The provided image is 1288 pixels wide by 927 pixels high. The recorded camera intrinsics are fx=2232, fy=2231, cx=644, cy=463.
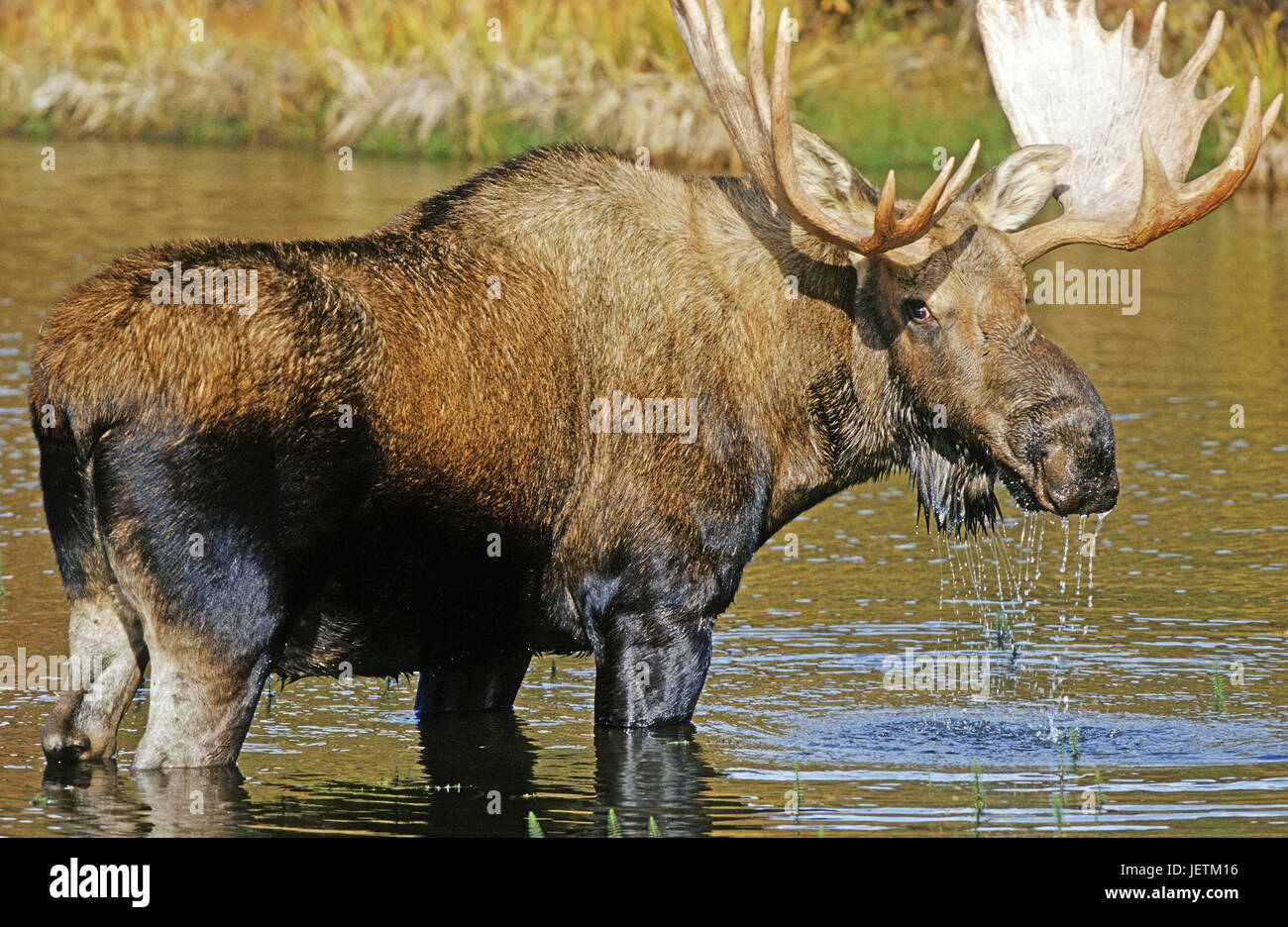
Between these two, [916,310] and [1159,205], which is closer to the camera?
[916,310]

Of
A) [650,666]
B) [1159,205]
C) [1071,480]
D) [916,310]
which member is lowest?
[650,666]

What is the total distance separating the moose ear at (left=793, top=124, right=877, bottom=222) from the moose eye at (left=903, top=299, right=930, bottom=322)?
374 mm

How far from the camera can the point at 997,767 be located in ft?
25.6

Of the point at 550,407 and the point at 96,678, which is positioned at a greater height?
the point at 550,407

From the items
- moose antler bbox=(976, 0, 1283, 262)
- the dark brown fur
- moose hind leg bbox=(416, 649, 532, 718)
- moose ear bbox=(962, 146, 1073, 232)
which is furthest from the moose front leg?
moose antler bbox=(976, 0, 1283, 262)

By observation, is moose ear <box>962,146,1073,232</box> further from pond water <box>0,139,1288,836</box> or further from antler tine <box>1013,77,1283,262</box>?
pond water <box>0,139,1288,836</box>

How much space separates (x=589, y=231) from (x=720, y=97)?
0.71m

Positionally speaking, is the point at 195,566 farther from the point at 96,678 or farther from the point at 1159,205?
the point at 1159,205

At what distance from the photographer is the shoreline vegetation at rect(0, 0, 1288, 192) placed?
86.2 ft

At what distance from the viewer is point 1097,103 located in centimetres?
875

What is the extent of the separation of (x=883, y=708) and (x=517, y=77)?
20.4 meters

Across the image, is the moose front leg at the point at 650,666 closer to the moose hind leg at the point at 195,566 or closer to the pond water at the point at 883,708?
the pond water at the point at 883,708

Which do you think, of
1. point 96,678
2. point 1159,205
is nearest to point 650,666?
point 96,678

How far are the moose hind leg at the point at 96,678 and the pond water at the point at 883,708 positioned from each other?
0.12 m
